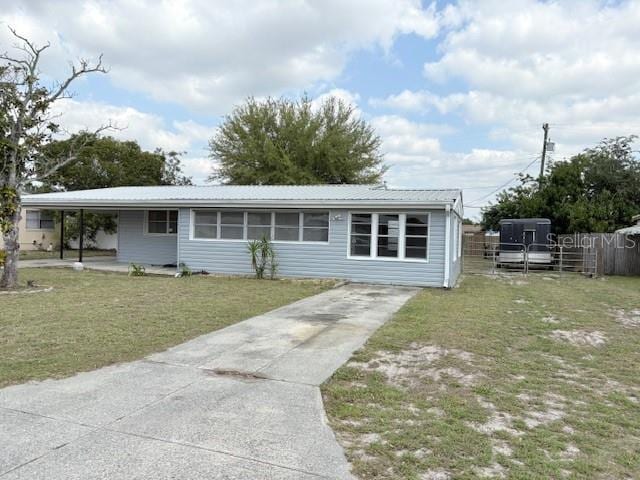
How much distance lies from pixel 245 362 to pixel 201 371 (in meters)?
0.55

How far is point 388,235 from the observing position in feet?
43.4

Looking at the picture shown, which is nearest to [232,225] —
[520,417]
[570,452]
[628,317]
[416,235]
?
[416,235]

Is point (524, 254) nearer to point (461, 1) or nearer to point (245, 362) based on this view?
point (461, 1)

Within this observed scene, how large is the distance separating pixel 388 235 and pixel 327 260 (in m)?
1.89

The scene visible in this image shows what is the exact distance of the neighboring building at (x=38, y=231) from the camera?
24.2m

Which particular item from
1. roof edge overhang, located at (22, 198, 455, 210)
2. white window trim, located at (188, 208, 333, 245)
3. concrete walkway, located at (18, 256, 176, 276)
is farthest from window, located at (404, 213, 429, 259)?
concrete walkway, located at (18, 256, 176, 276)

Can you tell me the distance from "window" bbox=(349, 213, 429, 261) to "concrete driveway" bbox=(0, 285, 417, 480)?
283 inches

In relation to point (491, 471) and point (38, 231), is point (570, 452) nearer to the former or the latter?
point (491, 471)

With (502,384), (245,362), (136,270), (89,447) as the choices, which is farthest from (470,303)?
(136,270)

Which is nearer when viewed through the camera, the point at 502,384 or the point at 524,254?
the point at 502,384

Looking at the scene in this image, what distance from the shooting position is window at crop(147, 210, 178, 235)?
17.7m

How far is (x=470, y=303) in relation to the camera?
33.5 ft

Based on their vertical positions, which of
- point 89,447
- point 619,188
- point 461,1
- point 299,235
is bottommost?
point 89,447

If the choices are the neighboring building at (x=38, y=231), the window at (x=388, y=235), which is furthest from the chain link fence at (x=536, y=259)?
the neighboring building at (x=38, y=231)
